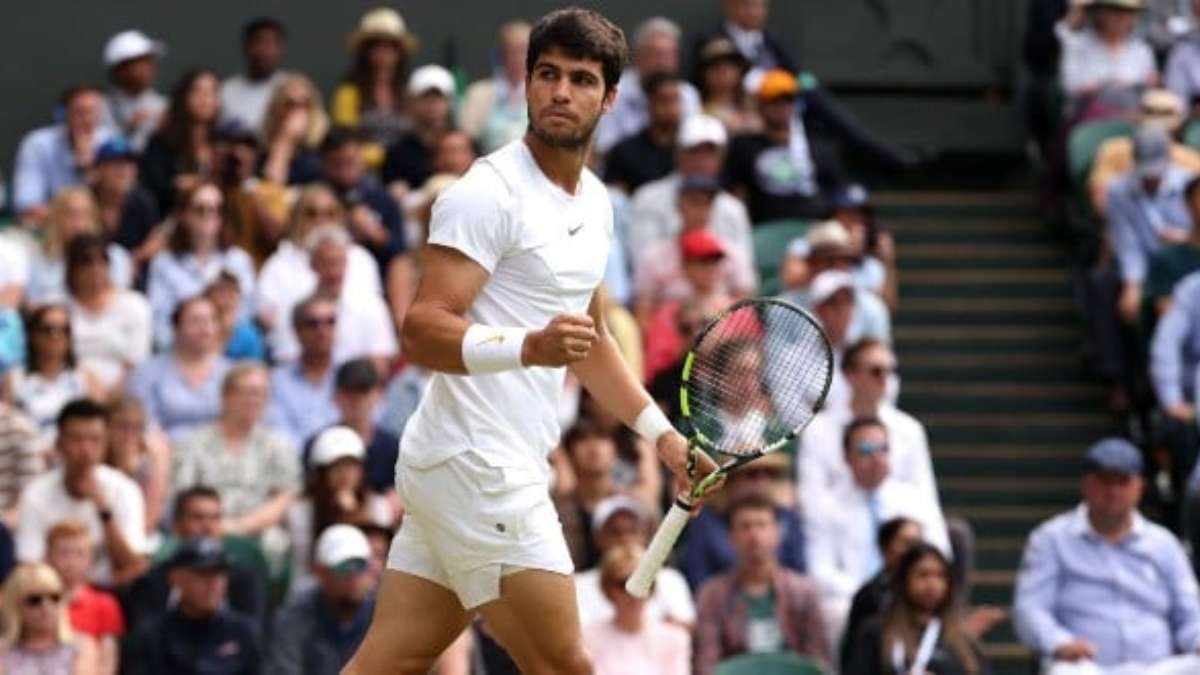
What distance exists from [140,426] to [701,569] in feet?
7.71

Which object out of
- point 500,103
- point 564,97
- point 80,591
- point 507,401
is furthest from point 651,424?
point 500,103

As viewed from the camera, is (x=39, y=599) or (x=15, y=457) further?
(x=15, y=457)

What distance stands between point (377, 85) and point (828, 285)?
122 inches

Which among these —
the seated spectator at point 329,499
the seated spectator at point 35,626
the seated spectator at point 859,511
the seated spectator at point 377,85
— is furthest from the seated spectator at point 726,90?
the seated spectator at point 35,626

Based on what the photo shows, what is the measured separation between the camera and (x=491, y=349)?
6766 mm

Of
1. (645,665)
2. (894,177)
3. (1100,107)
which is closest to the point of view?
(645,665)

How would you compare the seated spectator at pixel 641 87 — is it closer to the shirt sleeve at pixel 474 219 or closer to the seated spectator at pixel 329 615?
the seated spectator at pixel 329 615

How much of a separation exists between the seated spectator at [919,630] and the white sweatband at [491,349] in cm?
507

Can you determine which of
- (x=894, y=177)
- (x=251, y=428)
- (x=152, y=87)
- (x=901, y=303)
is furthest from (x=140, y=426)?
(x=894, y=177)

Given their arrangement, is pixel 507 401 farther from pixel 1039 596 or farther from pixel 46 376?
pixel 46 376

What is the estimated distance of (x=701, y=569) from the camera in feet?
41.0

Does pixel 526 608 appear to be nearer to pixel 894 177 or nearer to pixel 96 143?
pixel 96 143

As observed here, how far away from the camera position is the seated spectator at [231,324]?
44.3 ft

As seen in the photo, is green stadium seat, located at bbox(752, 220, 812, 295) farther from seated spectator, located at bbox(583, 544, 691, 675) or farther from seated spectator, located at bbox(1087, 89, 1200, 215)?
seated spectator, located at bbox(583, 544, 691, 675)
